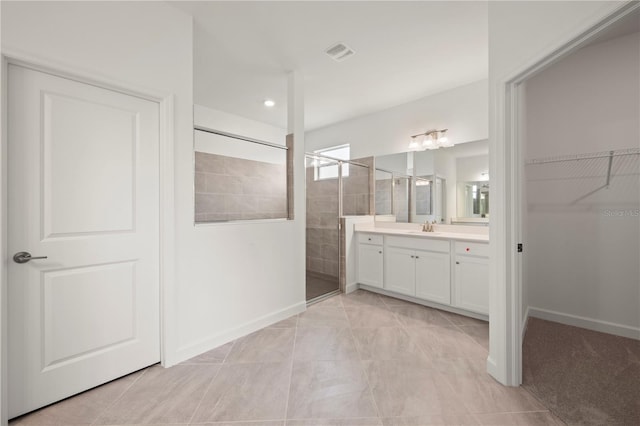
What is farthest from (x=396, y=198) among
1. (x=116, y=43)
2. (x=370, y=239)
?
(x=116, y=43)

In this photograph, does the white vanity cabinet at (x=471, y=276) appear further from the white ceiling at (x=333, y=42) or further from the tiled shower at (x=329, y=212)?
the white ceiling at (x=333, y=42)

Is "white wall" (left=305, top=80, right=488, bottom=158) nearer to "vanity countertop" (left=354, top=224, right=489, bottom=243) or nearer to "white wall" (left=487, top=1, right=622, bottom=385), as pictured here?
"vanity countertop" (left=354, top=224, right=489, bottom=243)

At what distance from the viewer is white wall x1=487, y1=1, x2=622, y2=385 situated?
1.51 m

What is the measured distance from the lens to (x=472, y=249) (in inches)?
105

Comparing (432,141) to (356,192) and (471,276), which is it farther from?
(471,276)

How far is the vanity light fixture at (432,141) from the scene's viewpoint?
3.45 metres

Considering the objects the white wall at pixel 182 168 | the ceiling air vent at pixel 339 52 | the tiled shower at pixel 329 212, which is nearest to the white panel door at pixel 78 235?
the white wall at pixel 182 168

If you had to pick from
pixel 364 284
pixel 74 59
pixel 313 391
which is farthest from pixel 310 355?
Answer: pixel 74 59

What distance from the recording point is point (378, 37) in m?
2.34

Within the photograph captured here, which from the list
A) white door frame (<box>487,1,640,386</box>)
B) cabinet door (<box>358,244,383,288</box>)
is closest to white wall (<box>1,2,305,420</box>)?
cabinet door (<box>358,244,383,288</box>)

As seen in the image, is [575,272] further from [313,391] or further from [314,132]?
[314,132]

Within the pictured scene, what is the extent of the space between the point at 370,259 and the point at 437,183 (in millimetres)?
1332

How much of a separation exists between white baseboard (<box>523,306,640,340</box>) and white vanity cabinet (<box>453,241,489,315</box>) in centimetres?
72

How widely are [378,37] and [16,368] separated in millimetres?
3363
